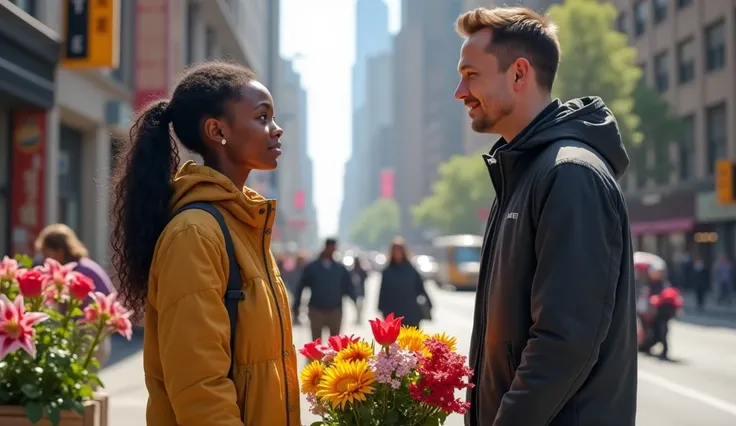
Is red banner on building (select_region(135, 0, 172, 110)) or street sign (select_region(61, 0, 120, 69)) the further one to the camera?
red banner on building (select_region(135, 0, 172, 110))

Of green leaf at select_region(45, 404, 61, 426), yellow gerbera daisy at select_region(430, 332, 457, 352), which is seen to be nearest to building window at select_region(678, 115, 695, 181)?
green leaf at select_region(45, 404, 61, 426)

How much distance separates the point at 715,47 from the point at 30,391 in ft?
131

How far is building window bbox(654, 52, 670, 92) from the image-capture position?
45844 mm

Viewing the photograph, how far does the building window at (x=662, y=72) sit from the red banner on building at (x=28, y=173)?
3521cm

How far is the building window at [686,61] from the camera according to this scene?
42.8m

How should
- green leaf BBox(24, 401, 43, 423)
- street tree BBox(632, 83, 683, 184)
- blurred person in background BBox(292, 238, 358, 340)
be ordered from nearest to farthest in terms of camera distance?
1. green leaf BBox(24, 401, 43, 423)
2. blurred person in background BBox(292, 238, 358, 340)
3. street tree BBox(632, 83, 683, 184)

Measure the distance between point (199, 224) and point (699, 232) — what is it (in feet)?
139

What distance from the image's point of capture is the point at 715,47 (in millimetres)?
40469

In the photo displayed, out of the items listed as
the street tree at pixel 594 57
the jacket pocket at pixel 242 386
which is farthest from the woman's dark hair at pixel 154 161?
the street tree at pixel 594 57

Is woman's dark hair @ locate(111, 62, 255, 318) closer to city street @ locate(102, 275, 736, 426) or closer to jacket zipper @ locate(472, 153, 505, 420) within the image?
jacket zipper @ locate(472, 153, 505, 420)

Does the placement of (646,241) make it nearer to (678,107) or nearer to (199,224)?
(678,107)

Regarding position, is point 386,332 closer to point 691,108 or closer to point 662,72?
point 691,108

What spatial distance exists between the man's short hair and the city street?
6.11 m

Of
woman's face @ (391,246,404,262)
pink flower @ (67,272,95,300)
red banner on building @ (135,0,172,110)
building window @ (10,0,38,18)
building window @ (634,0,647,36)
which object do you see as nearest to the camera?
pink flower @ (67,272,95,300)
